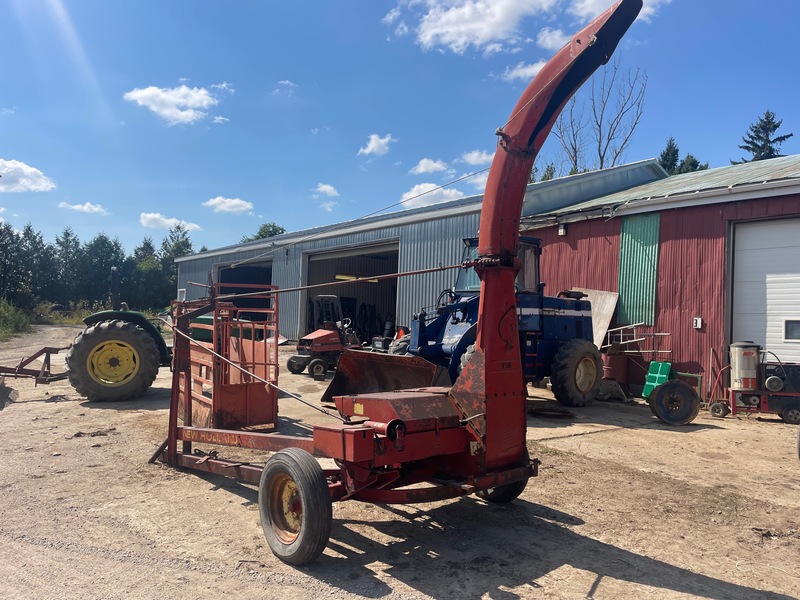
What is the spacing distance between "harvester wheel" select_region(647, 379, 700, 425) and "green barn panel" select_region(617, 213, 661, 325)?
3234mm

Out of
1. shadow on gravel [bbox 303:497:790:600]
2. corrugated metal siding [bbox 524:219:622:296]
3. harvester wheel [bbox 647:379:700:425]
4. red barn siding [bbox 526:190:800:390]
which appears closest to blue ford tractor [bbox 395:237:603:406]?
harvester wheel [bbox 647:379:700:425]

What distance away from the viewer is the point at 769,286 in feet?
34.1

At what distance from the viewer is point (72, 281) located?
45906 mm

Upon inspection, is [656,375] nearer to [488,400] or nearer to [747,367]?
[747,367]

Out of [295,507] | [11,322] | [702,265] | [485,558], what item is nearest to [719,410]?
[702,265]

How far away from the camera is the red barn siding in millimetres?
10680

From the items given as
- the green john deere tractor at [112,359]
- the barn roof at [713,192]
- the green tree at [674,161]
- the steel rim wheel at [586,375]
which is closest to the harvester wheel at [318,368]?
the green john deere tractor at [112,359]

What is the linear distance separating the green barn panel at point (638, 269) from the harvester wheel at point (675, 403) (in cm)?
323

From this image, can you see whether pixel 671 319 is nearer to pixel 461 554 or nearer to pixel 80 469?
pixel 461 554

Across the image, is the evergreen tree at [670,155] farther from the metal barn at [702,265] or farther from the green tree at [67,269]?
the green tree at [67,269]

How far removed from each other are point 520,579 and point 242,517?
86.6 inches

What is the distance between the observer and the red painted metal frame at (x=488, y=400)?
12.4 feet

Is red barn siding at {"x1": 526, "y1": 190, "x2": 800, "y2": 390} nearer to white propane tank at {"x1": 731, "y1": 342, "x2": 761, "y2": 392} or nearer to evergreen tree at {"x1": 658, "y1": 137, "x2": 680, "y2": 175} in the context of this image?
white propane tank at {"x1": 731, "y1": 342, "x2": 761, "y2": 392}

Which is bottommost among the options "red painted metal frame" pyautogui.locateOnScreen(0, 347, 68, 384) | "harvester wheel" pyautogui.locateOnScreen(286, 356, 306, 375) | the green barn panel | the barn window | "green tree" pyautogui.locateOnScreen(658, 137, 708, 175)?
"harvester wheel" pyautogui.locateOnScreen(286, 356, 306, 375)
